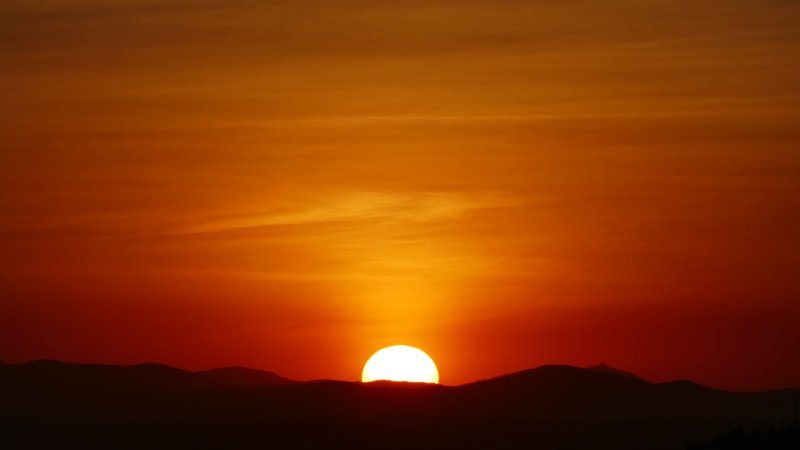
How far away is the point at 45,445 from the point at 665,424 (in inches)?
1331

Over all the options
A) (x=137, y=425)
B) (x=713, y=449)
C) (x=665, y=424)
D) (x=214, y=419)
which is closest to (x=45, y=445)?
(x=137, y=425)

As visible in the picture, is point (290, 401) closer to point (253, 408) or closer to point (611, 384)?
point (253, 408)

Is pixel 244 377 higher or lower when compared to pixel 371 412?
higher

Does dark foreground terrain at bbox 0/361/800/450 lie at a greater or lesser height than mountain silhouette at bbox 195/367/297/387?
lesser

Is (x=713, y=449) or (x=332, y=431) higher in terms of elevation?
(x=332, y=431)

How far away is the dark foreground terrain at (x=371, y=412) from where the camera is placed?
282ft

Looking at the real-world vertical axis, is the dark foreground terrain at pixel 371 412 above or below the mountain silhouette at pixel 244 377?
below

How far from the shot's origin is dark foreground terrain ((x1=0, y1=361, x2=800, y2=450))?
8594 centimetres

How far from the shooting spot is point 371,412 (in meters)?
101

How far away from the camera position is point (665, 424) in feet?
311

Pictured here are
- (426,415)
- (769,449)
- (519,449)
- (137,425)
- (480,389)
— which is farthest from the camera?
(480,389)

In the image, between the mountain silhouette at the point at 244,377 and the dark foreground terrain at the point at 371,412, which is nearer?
the dark foreground terrain at the point at 371,412

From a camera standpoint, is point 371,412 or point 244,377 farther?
point 244,377

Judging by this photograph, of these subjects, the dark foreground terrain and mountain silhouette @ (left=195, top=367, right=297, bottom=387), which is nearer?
the dark foreground terrain
